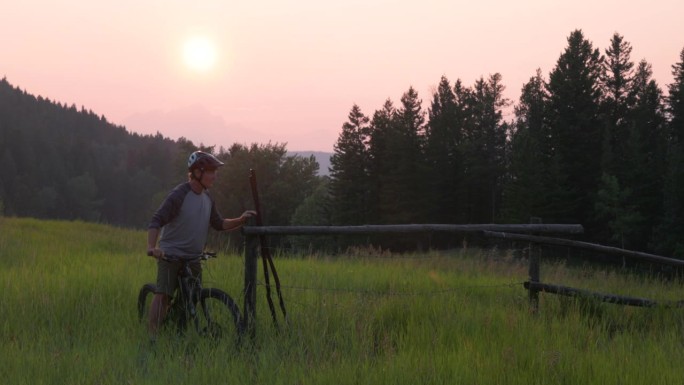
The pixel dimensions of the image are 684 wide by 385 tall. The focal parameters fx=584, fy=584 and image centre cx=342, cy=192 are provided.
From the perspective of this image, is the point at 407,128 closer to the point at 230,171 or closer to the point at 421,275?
the point at 230,171

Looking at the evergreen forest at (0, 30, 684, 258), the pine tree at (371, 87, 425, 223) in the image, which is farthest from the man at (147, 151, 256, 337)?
the pine tree at (371, 87, 425, 223)

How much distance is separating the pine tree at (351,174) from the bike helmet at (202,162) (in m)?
60.5

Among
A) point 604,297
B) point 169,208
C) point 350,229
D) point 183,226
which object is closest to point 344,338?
point 350,229

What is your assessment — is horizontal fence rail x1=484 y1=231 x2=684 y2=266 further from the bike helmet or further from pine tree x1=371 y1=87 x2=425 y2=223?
pine tree x1=371 y1=87 x2=425 y2=223

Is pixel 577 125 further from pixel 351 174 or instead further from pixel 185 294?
pixel 185 294

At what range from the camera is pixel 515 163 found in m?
54.5

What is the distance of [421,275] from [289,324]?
14.2 ft

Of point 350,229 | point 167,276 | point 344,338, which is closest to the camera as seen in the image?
point 344,338

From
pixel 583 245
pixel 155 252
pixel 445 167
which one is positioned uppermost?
pixel 445 167

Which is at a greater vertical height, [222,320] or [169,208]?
[169,208]

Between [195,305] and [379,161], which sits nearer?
[195,305]

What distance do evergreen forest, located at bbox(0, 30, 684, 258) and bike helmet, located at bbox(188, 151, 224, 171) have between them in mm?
41439

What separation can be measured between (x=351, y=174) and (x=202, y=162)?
6266 cm

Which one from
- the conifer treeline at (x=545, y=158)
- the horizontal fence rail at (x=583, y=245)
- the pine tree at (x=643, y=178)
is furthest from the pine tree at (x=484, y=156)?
the horizontal fence rail at (x=583, y=245)
